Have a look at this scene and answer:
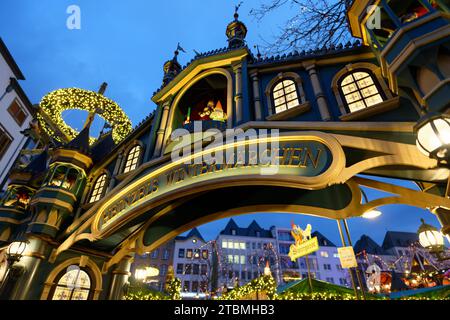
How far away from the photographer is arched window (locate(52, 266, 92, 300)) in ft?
32.2

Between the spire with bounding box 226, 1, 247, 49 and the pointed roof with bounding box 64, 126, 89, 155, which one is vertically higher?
the spire with bounding box 226, 1, 247, 49

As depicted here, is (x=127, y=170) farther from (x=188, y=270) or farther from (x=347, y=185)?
(x=188, y=270)

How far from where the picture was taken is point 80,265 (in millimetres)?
9781

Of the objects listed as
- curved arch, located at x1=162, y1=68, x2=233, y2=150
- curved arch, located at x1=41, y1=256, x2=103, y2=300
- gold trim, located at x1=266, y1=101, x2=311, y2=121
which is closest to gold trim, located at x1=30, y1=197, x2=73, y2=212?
curved arch, located at x1=41, y1=256, x2=103, y2=300

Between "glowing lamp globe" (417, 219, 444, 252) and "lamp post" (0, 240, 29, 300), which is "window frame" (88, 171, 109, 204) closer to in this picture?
"lamp post" (0, 240, 29, 300)

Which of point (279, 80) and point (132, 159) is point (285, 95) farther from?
point (132, 159)

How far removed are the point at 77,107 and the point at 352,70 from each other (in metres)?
13.9

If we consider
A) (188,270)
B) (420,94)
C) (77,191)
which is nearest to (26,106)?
(77,191)

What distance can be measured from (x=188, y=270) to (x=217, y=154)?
48150 millimetres

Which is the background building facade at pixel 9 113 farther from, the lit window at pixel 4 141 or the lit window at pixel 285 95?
the lit window at pixel 285 95

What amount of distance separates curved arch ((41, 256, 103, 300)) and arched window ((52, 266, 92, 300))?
26cm

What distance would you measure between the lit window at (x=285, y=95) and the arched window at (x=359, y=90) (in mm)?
1358

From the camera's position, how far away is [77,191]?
430 inches

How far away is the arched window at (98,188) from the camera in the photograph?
10782 mm
